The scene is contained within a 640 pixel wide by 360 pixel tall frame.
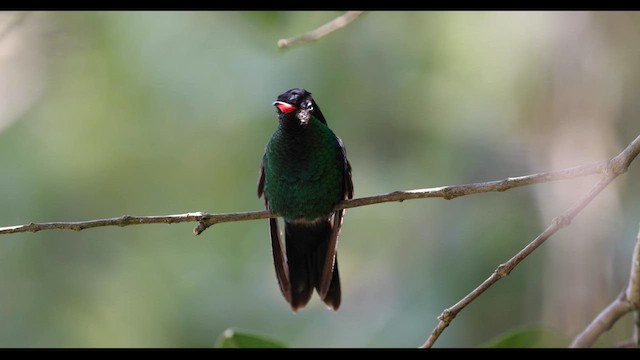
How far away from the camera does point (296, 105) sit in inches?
162

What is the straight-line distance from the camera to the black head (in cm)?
402

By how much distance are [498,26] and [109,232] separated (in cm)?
500

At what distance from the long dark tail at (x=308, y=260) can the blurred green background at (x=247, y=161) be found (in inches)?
90.9

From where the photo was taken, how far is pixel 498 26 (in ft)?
27.2

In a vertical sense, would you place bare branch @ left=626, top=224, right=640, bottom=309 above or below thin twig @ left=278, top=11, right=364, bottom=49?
below

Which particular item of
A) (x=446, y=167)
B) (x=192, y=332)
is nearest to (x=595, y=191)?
(x=446, y=167)

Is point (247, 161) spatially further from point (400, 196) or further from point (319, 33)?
point (400, 196)

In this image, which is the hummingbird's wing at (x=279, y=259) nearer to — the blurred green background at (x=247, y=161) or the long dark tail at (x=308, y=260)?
the long dark tail at (x=308, y=260)

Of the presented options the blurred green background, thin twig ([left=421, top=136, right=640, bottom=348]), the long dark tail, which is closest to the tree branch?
thin twig ([left=421, top=136, right=640, bottom=348])

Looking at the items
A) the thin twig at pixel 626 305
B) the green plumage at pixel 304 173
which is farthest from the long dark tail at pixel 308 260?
the thin twig at pixel 626 305

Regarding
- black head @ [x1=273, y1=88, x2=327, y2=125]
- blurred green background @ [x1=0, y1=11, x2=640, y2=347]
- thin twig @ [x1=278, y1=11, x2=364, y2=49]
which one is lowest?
blurred green background @ [x1=0, y1=11, x2=640, y2=347]

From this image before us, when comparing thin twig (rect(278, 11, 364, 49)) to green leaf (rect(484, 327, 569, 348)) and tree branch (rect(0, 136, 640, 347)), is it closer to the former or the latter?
tree branch (rect(0, 136, 640, 347))

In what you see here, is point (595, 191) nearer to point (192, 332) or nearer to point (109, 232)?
point (192, 332)

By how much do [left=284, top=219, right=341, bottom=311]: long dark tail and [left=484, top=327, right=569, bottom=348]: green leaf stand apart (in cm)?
157
